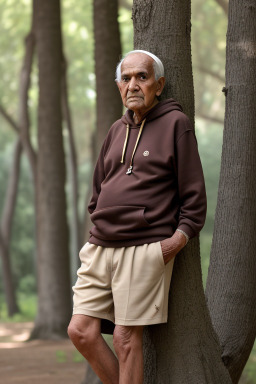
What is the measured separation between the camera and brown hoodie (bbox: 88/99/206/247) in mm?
4641

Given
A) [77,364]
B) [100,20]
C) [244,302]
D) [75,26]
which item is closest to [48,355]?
[77,364]

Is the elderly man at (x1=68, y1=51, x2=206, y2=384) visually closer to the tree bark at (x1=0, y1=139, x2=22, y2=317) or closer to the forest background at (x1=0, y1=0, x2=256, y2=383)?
the forest background at (x1=0, y1=0, x2=256, y2=383)

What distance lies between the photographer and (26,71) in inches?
657

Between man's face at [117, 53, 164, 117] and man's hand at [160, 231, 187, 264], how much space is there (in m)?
0.82

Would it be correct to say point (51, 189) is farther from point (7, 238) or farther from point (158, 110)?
point (158, 110)

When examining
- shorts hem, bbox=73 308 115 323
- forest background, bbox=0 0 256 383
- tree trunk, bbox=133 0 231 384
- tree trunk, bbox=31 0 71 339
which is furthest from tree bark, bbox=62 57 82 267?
shorts hem, bbox=73 308 115 323

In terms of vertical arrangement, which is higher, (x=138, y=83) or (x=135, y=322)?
(x=138, y=83)

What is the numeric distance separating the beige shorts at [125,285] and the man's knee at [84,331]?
5 centimetres

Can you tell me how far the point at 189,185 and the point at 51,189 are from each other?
369 inches

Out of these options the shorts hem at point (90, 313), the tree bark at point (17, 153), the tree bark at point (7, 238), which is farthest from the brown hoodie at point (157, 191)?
the tree bark at point (7, 238)

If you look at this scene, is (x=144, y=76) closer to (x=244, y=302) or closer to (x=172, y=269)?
(x=172, y=269)

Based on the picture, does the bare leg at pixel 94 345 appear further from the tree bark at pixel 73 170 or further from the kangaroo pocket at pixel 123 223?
the tree bark at pixel 73 170

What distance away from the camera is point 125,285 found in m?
4.63

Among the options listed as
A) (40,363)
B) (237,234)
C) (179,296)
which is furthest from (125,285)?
(40,363)
